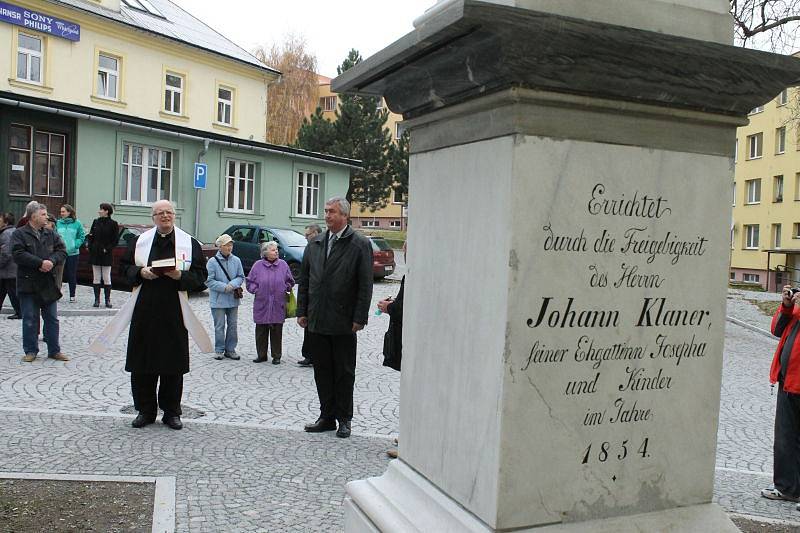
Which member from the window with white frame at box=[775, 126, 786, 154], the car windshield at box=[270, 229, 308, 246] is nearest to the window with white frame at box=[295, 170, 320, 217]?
the car windshield at box=[270, 229, 308, 246]

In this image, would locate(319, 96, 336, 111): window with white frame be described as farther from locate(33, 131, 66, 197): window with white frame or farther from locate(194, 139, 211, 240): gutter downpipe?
locate(33, 131, 66, 197): window with white frame

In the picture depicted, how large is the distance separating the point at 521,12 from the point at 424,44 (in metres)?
0.40

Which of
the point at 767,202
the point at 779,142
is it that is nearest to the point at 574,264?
the point at 779,142

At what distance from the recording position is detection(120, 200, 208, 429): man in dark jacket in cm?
646

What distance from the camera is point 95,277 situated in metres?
14.7

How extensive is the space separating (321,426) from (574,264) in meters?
4.50

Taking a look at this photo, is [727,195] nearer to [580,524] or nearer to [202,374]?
[580,524]

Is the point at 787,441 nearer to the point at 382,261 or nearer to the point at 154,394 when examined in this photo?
the point at 154,394

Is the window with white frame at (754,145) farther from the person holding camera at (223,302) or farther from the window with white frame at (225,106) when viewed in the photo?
the person holding camera at (223,302)

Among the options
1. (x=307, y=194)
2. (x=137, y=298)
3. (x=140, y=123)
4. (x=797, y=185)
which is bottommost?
(x=137, y=298)

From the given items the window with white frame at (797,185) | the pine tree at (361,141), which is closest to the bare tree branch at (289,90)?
the pine tree at (361,141)

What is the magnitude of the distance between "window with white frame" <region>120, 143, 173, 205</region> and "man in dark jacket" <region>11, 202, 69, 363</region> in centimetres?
1544

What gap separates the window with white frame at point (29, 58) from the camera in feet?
88.1

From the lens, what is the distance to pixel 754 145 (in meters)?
47.0
